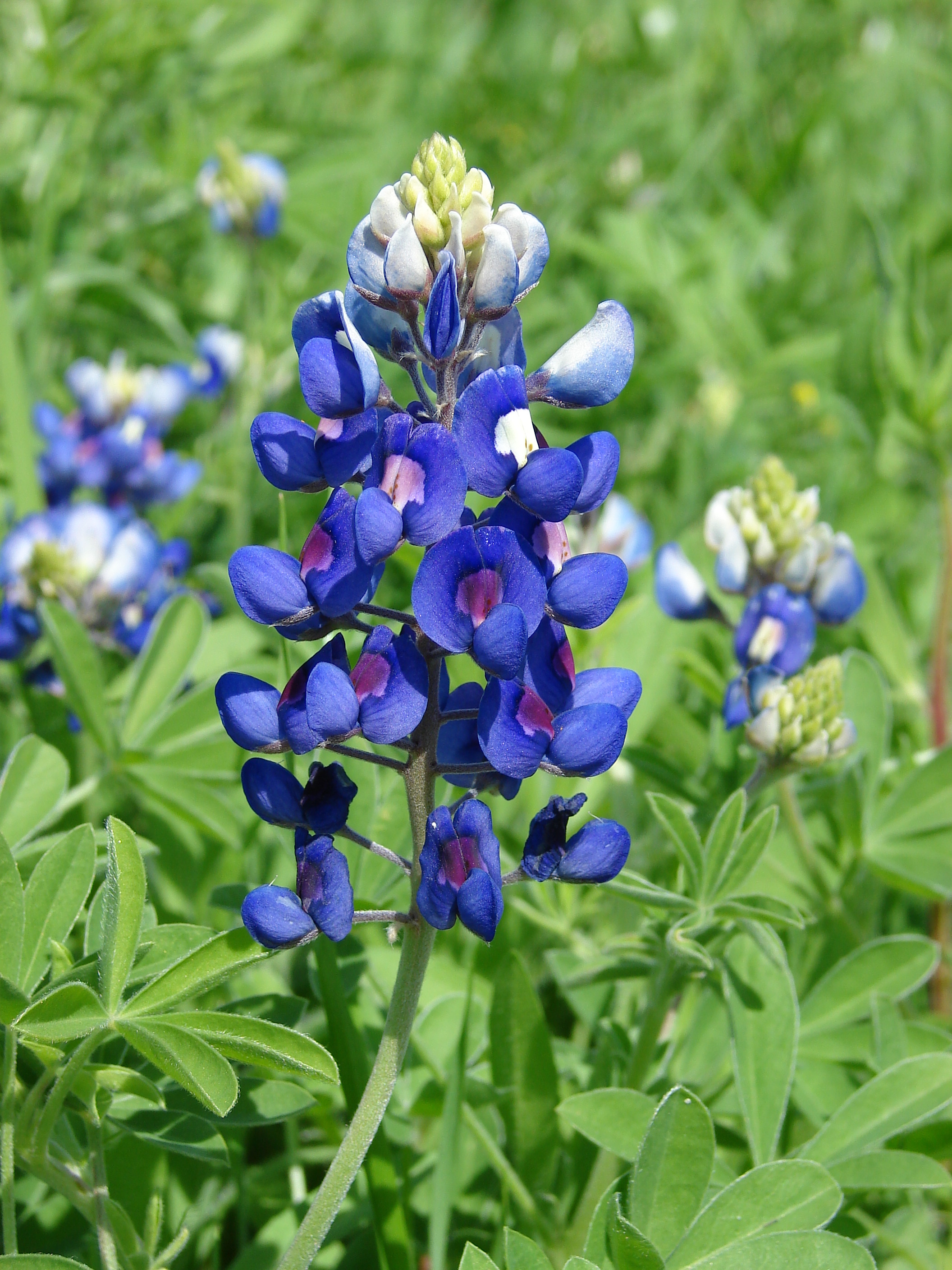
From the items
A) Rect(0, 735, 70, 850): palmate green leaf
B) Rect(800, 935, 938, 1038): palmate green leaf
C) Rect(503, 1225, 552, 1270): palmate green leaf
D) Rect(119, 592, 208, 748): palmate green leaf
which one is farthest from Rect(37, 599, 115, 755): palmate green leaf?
Rect(800, 935, 938, 1038): palmate green leaf

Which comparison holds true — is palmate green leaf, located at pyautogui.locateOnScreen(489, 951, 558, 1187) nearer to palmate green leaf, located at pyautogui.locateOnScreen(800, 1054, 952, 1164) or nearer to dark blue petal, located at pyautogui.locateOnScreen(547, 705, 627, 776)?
palmate green leaf, located at pyautogui.locateOnScreen(800, 1054, 952, 1164)

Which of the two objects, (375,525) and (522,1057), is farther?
(522,1057)

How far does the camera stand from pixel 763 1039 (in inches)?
63.7

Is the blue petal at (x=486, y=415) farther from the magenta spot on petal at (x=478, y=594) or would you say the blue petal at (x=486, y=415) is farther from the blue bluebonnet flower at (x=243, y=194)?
the blue bluebonnet flower at (x=243, y=194)

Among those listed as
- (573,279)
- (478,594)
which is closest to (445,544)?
(478,594)

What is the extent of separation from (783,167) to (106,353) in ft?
8.24

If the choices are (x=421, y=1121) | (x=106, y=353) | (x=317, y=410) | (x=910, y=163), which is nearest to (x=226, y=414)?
(x=106, y=353)

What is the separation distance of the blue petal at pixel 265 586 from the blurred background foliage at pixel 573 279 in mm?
549

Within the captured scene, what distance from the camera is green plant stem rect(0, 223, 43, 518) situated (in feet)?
8.55

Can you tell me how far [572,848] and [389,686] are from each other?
9.6 inches

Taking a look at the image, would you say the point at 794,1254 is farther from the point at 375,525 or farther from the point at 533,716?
the point at 375,525

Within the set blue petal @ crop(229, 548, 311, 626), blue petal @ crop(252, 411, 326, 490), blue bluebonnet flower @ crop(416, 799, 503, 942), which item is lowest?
blue bluebonnet flower @ crop(416, 799, 503, 942)

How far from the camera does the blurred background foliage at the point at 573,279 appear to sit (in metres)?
2.10

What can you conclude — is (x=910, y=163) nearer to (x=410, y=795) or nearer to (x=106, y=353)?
(x=106, y=353)
